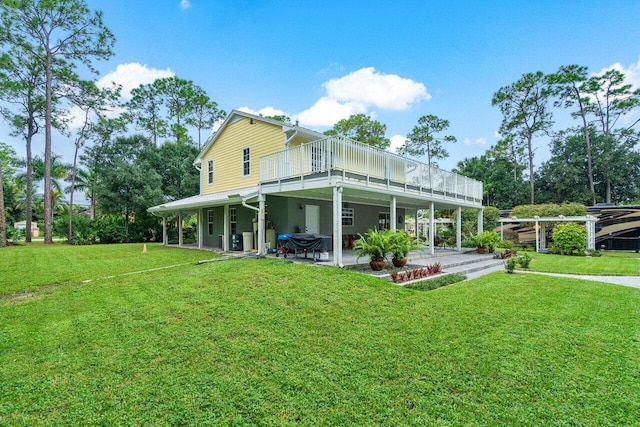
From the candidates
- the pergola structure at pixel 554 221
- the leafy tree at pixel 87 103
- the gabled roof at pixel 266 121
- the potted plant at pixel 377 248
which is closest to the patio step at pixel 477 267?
the potted plant at pixel 377 248

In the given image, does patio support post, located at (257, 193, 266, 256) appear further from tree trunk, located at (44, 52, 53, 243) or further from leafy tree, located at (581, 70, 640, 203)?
leafy tree, located at (581, 70, 640, 203)

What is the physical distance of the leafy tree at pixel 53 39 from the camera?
19.9 m

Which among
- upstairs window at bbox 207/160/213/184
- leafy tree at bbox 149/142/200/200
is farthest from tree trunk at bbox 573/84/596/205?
leafy tree at bbox 149/142/200/200

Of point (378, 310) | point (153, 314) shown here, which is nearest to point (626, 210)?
point (378, 310)

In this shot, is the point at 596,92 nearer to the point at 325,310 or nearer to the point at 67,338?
the point at 325,310

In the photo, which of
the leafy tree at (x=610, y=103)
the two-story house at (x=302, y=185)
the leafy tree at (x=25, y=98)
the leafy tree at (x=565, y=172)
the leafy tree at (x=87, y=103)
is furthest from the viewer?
the leafy tree at (x=565, y=172)

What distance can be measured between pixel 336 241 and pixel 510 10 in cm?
1357

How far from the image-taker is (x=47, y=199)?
2091 cm

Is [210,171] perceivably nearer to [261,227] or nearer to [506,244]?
[261,227]

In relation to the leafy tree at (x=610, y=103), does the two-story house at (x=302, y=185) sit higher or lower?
lower

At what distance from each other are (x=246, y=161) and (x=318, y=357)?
12978 mm

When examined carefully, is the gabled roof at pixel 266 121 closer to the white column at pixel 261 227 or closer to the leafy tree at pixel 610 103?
the white column at pixel 261 227

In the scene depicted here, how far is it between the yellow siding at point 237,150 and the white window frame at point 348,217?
430 centimetres

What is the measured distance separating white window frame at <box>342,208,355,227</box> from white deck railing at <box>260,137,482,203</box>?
3689 millimetres
